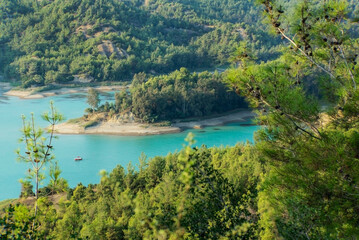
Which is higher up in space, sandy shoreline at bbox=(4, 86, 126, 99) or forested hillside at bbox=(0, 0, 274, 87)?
forested hillside at bbox=(0, 0, 274, 87)

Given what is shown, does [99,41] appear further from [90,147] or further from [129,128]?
[90,147]

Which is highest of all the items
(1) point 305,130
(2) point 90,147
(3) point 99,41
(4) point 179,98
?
(3) point 99,41

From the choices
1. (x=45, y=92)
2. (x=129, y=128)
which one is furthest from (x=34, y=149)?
(x=45, y=92)

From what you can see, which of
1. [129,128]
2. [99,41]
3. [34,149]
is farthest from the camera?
[99,41]

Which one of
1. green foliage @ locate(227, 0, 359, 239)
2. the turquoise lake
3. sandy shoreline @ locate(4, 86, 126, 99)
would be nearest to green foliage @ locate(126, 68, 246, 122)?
the turquoise lake

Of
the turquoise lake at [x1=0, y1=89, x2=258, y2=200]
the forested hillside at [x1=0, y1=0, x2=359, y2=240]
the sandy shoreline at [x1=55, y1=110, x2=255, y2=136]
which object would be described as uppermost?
the forested hillside at [x1=0, y1=0, x2=359, y2=240]

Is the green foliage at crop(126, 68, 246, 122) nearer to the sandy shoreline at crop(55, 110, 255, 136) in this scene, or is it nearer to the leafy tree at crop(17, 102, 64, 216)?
the sandy shoreline at crop(55, 110, 255, 136)

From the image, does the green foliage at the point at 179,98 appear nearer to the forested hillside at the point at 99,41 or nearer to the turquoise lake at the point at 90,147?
the turquoise lake at the point at 90,147
